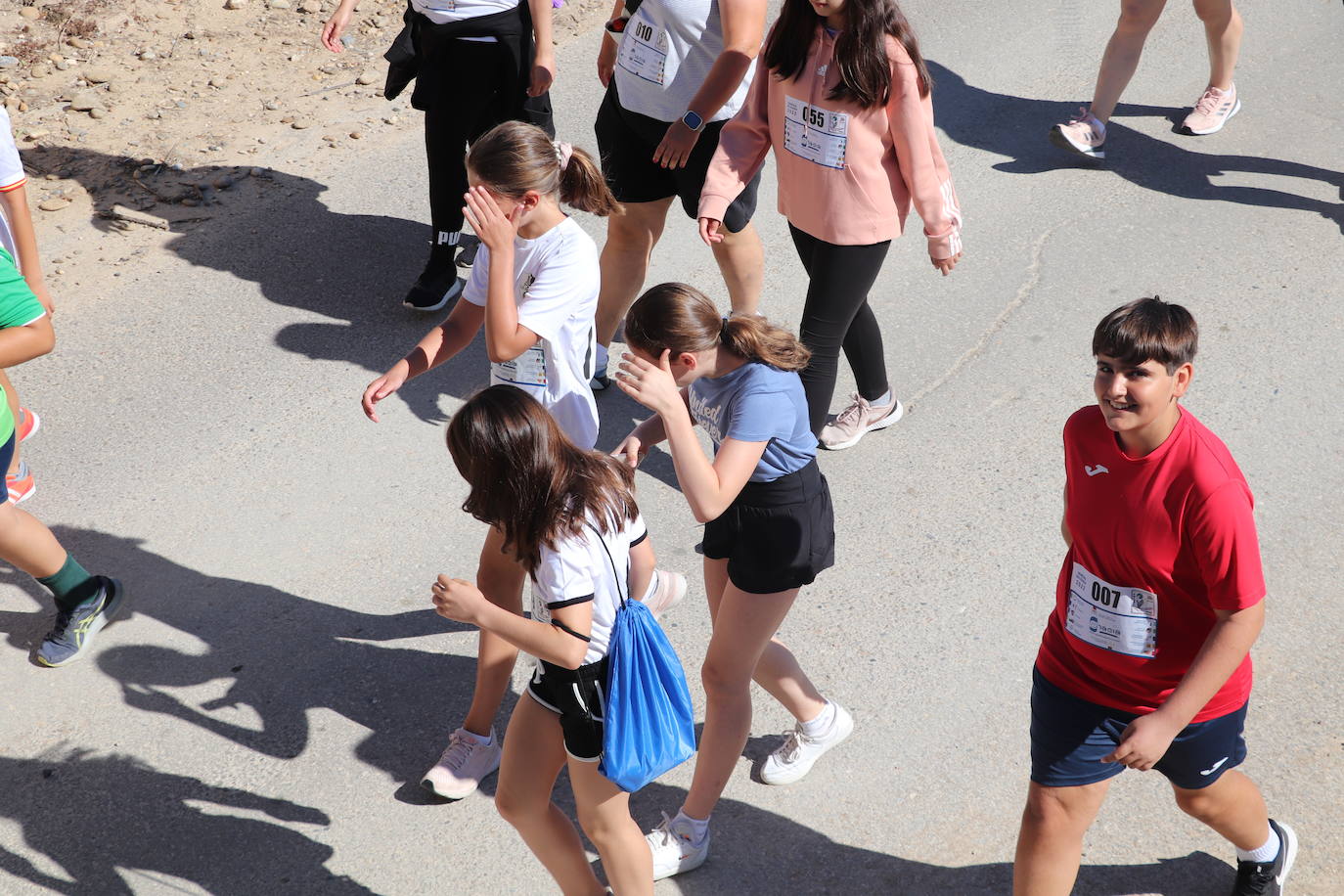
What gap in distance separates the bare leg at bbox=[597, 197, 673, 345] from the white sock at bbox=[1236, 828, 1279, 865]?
2911 millimetres

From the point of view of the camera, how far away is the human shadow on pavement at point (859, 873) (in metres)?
3.12

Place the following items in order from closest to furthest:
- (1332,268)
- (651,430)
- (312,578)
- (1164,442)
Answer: (1164,442)
(651,430)
(312,578)
(1332,268)

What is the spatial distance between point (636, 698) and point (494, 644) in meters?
0.88

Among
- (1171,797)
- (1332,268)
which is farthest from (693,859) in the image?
(1332,268)

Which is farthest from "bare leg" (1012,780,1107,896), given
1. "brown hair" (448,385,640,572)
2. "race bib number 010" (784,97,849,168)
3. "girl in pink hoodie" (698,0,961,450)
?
"race bib number 010" (784,97,849,168)

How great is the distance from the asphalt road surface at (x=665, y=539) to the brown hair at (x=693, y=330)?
1.36 m

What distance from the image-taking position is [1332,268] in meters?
5.62

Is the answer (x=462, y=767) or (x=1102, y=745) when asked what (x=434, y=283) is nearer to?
(x=462, y=767)

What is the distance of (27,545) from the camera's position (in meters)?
3.64

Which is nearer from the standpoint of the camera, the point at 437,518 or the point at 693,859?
the point at 693,859

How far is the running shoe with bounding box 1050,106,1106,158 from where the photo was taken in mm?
6383

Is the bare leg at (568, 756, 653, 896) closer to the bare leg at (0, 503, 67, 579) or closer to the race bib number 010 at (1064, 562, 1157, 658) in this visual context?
the race bib number 010 at (1064, 562, 1157, 658)

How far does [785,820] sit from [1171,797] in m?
1.09

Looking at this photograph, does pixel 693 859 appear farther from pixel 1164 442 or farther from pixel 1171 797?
pixel 1164 442
